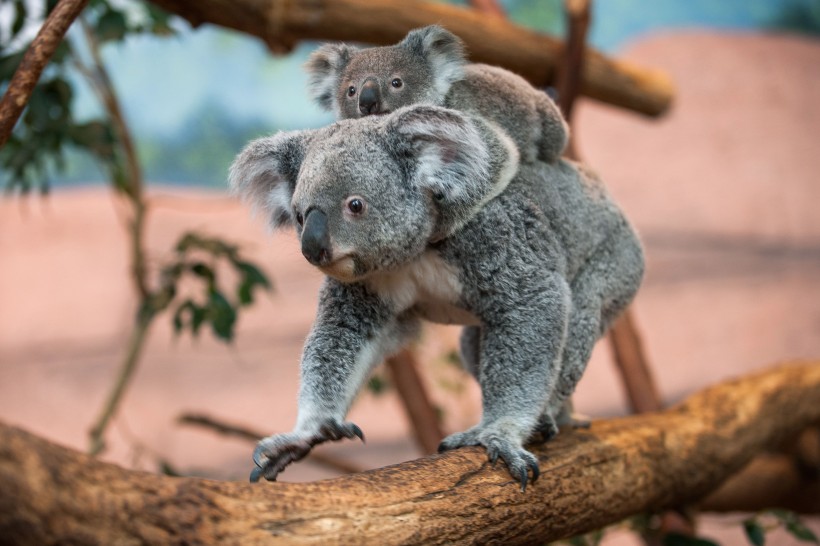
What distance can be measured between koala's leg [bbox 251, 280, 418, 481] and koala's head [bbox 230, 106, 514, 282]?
0.27 m

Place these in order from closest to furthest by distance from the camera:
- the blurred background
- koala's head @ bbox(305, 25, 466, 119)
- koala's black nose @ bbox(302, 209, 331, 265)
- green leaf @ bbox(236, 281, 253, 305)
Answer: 1. koala's black nose @ bbox(302, 209, 331, 265)
2. koala's head @ bbox(305, 25, 466, 119)
3. green leaf @ bbox(236, 281, 253, 305)
4. the blurred background

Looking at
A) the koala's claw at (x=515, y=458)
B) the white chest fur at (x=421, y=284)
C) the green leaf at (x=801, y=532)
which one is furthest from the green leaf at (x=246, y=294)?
the green leaf at (x=801, y=532)

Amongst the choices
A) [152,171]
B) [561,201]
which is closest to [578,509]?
[561,201]

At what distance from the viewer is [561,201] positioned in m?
2.79

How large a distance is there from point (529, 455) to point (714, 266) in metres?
7.21

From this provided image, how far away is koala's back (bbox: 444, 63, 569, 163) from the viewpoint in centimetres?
267

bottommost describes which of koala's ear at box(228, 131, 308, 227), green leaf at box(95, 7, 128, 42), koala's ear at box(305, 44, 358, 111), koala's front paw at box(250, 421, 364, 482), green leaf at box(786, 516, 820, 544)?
green leaf at box(786, 516, 820, 544)

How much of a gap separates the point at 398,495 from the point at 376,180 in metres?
0.84

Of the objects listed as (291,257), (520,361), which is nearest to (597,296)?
(520,361)

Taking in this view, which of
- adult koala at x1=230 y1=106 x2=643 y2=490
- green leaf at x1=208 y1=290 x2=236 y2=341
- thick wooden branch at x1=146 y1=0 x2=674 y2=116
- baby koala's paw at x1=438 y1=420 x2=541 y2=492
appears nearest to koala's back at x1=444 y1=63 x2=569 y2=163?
adult koala at x1=230 y1=106 x2=643 y2=490

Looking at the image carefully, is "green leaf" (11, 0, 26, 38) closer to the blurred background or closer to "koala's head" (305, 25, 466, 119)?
"koala's head" (305, 25, 466, 119)

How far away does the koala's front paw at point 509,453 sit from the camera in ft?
7.54

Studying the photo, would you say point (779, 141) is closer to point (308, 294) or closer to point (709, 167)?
point (709, 167)

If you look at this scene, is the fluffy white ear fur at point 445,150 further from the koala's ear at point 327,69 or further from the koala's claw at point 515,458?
the koala's claw at point 515,458
